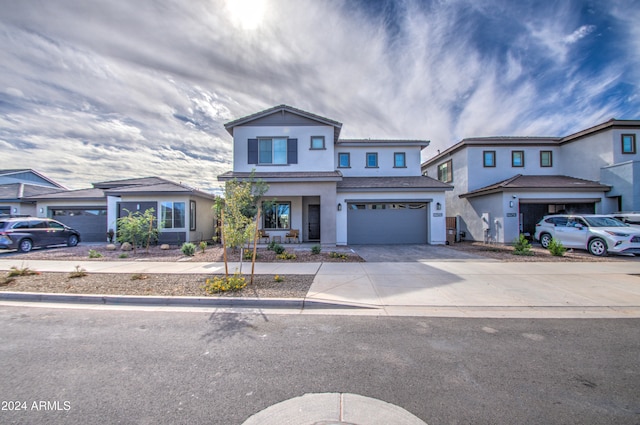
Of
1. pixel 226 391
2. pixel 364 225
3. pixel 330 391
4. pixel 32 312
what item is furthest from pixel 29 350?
pixel 364 225

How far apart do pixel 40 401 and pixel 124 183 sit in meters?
20.5

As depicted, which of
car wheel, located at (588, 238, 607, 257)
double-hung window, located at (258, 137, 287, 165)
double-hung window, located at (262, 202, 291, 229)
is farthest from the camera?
double-hung window, located at (262, 202, 291, 229)

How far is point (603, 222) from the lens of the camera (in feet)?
38.5

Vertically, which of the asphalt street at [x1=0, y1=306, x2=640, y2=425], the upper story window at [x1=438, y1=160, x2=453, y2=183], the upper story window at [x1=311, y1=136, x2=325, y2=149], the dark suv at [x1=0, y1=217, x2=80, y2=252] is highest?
the upper story window at [x1=311, y1=136, x2=325, y2=149]

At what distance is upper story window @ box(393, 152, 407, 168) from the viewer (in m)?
18.2

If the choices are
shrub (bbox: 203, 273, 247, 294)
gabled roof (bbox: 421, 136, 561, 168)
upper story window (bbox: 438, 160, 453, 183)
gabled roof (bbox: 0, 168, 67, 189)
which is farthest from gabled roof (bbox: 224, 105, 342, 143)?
gabled roof (bbox: 0, 168, 67, 189)

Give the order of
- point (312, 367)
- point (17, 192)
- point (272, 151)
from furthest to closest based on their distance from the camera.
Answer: point (17, 192) < point (272, 151) < point (312, 367)

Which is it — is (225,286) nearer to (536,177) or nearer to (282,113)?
(282,113)

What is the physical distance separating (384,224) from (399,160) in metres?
5.27

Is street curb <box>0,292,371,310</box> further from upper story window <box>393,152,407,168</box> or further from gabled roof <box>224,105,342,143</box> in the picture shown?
upper story window <box>393,152,407,168</box>

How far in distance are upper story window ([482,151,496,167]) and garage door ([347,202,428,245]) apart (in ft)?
21.9

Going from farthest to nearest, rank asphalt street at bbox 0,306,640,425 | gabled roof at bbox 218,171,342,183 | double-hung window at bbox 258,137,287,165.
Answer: double-hung window at bbox 258,137,287,165, gabled roof at bbox 218,171,342,183, asphalt street at bbox 0,306,640,425

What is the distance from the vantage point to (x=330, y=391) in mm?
2787

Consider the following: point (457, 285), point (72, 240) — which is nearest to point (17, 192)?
point (72, 240)
